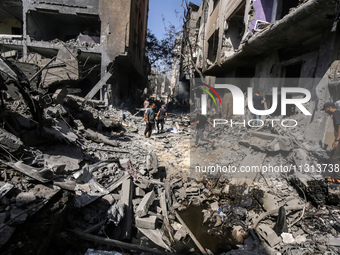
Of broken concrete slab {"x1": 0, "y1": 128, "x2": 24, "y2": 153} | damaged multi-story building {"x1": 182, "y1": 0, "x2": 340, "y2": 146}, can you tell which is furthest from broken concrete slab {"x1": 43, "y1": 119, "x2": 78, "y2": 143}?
damaged multi-story building {"x1": 182, "y1": 0, "x2": 340, "y2": 146}

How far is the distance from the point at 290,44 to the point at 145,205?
25.9ft

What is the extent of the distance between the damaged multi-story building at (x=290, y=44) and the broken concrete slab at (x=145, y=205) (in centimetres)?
514

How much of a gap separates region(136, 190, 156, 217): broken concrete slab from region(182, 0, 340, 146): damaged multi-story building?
16.9ft

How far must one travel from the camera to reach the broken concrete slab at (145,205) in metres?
4.16

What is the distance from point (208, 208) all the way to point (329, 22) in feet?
20.1

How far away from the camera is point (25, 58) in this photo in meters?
12.6

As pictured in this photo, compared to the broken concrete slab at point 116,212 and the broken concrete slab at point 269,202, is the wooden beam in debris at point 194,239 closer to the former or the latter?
the broken concrete slab at point 116,212

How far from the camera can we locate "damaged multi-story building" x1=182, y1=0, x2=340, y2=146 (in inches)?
217

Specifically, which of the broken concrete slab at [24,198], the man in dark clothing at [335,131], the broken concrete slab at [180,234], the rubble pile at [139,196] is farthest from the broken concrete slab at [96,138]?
the man in dark clothing at [335,131]

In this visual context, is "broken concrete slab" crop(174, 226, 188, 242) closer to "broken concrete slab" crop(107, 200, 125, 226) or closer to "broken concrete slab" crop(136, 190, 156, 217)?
"broken concrete slab" crop(136, 190, 156, 217)

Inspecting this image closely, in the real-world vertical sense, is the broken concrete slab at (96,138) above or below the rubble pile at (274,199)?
above

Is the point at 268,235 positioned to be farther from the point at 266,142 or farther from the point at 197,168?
the point at 266,142

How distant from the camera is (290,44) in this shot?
7.64 metres

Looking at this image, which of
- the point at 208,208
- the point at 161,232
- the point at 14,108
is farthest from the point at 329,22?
the point at 14,108
